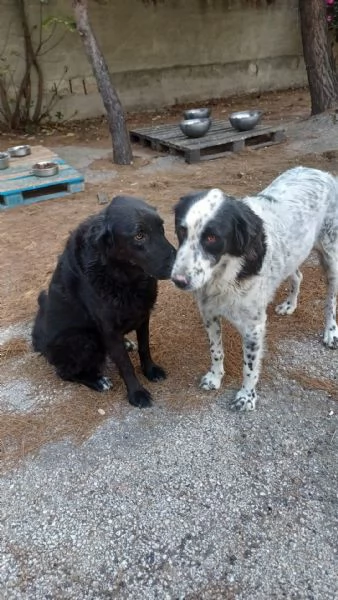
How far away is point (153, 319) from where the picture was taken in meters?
3.86

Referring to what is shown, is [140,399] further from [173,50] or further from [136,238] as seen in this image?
[173,50]

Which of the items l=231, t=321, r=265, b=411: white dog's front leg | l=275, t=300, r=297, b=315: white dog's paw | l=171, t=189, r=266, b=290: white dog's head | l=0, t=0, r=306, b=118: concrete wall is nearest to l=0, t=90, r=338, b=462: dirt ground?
l=275, t=300, r=297, b=315: white dog's paw

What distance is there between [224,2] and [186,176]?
20.3 ft

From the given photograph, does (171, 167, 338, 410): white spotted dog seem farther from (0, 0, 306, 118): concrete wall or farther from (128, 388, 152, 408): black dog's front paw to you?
(0, 0, 306, 118): concrete wall

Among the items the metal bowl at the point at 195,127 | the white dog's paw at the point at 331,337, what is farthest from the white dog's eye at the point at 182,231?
the metal bowl at the point at 195,127

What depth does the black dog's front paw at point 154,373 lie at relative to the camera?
3.25 metres

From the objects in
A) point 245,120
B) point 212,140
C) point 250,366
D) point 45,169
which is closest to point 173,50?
point 245,120

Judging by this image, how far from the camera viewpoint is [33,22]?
9.12 metres

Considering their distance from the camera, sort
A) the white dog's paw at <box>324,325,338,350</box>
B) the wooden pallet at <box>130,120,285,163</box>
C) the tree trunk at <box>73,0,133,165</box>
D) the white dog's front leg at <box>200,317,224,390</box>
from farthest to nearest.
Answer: the wooden pallet at <box>130,120,285,163</box> → the tree trunk at <box>73,0,133,165</box> → the white dog's paw at <box>324,325,338,350</box> → the white dog's front leg at <box>200,317,224,390</box>

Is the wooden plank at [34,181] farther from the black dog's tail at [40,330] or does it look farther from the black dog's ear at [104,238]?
the black dog's ear at [104,238]

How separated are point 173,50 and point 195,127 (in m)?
4.10

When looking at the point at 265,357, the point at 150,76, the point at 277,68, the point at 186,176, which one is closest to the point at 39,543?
the point at 265,357

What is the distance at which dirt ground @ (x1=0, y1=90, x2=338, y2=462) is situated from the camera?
3.03 metres

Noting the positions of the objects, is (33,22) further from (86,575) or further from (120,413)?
(86,575)
